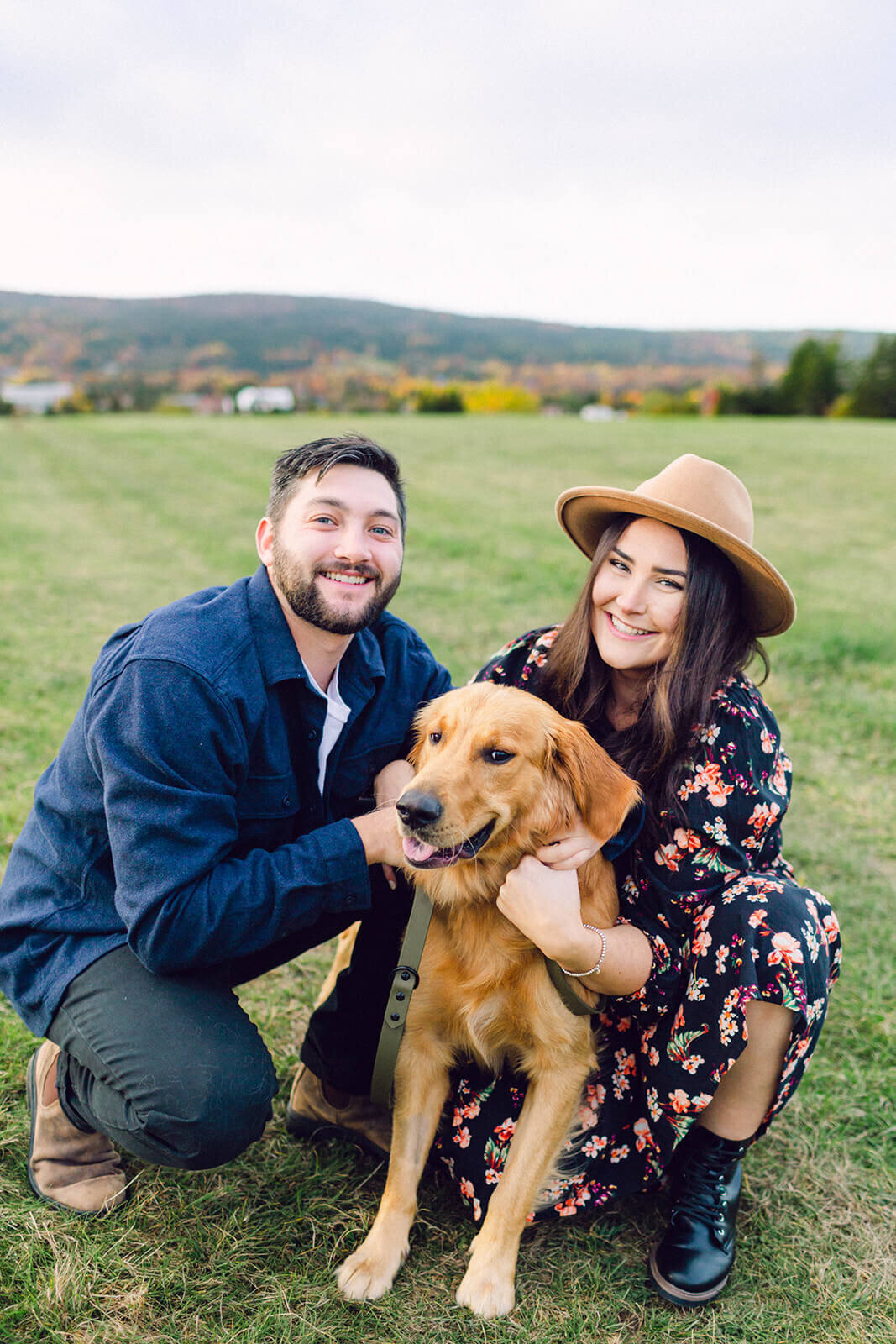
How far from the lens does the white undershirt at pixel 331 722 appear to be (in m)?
2.56

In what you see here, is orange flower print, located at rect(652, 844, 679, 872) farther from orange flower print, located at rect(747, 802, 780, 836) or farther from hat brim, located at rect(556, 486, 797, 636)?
hat brim, located at rect(556, 486, 797, 636)

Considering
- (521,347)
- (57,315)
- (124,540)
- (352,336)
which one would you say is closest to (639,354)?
(521,347)

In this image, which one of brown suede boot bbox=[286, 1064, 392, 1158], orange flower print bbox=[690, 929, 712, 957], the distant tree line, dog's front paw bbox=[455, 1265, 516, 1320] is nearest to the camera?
dog's front paw bbox=[455, 1265, 516, 1320]

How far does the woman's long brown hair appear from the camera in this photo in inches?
96.7

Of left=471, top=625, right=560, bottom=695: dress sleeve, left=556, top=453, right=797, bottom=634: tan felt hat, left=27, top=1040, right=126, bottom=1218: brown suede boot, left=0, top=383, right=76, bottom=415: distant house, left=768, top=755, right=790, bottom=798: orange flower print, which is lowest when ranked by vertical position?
left=0, top=383, right=76, bottom=415: distant house

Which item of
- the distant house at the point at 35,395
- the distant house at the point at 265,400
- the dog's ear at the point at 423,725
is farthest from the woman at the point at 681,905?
the distant house at the point at 35,395

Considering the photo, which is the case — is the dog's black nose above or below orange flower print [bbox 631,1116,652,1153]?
above

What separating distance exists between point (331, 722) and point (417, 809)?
1.85 ft

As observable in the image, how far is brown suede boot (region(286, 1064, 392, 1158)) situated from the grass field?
51 mm

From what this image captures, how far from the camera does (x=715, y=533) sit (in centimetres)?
247

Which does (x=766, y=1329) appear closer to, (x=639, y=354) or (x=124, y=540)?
(x=124, y=540)

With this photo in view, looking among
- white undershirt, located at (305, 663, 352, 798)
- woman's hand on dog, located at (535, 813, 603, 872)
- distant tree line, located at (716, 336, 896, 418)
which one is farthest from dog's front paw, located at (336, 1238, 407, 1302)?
distant tree line, located at (716, 336, 896, 418)

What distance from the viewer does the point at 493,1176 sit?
7.92 feet

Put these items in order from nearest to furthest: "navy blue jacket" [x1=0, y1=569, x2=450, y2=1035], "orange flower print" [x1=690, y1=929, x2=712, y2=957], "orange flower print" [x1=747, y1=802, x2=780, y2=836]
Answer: "navy blue jacket" [x1=0, y1=569, x2=450, y2=1035] < "orange flower print" [x1=690, y1=929, x2=712, y2=957] < "orange flower print" [x1=747, y1=802, x2=780, y2=836]
